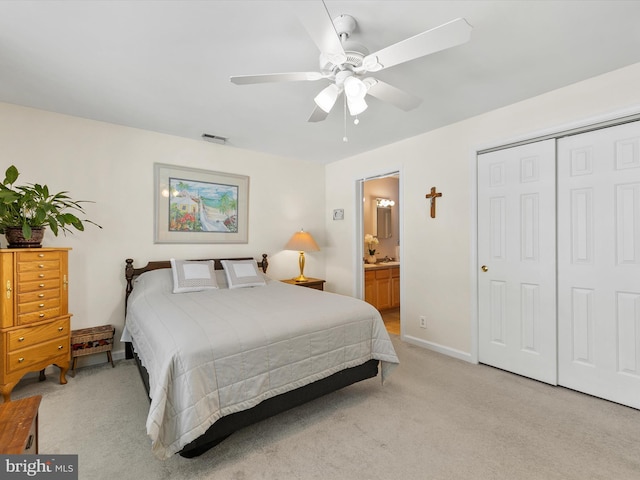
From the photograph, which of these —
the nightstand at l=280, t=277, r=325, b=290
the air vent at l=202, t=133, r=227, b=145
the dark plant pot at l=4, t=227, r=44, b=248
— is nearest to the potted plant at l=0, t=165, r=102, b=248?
the dark plant pot at l=4, t=227, r=44, b=248

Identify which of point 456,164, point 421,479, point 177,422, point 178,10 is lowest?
point 421,479

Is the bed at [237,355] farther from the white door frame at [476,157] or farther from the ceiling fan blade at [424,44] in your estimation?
the ceiling fan blade at [424,44]

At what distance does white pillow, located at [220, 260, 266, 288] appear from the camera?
344cm

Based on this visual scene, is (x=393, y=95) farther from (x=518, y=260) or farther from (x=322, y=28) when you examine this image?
(x=518, y=260)

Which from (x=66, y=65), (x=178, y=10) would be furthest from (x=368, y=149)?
(x=66, y=65)

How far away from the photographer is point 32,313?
2.49m

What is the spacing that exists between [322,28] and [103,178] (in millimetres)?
2908

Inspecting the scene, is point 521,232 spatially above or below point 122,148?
below

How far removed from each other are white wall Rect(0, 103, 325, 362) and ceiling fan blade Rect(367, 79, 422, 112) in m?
2.58

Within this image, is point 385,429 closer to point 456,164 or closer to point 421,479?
point 421,479

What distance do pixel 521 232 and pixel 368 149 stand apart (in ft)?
7.15

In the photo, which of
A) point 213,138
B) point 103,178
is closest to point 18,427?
point 103,178

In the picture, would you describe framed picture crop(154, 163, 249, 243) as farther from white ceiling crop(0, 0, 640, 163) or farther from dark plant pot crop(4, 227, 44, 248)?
dark plant pot crop(4, 227, 44, 248)

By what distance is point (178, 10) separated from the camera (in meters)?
1.67
